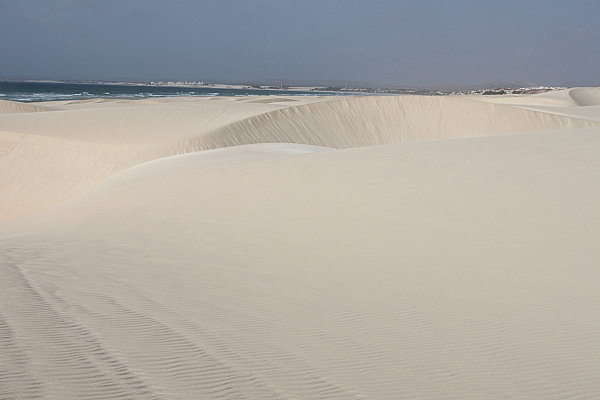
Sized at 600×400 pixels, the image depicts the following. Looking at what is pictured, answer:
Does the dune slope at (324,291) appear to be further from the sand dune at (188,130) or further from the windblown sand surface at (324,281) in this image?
the sand dune at (188,130)

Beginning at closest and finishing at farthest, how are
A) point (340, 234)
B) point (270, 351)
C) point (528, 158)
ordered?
point (270, 351) → point (340, 234) → point (528, 158)

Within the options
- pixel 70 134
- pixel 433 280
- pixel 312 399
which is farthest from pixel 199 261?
pixel 70 134

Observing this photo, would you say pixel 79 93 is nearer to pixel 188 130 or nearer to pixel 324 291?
pixel 188 130

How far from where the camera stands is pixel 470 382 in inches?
111

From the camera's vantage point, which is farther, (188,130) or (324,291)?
(188,130)

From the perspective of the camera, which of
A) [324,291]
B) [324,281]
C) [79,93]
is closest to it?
[324,291]

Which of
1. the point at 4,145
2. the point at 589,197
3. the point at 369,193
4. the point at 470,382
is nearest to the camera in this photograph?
the point at 470,382

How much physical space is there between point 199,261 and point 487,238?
2911mm

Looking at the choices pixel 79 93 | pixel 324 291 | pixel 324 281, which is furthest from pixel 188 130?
pixel 79 93

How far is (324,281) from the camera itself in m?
4.55

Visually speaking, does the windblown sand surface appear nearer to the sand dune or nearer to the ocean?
the sand dune

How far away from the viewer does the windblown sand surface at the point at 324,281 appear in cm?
283

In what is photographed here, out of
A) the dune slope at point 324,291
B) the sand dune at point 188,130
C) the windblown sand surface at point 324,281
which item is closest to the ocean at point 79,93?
the sand dune at point 188,130

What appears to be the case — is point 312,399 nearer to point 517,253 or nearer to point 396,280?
point 396,280
